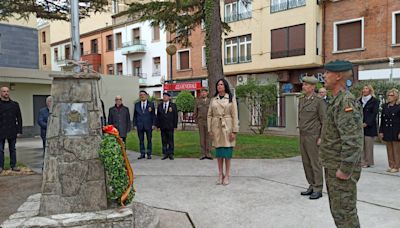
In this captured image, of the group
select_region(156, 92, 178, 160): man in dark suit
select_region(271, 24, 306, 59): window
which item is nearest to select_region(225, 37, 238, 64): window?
select_region(271, 24, 306, 59): window

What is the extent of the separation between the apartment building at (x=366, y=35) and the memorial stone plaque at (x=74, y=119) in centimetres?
1963

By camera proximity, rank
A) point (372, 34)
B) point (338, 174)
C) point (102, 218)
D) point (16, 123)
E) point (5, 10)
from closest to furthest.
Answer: point (338, 174), point (102, 218), point (16, 123), point (5, 10), point (372, 34)

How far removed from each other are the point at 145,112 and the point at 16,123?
3.14 meters

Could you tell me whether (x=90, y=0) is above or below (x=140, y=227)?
above

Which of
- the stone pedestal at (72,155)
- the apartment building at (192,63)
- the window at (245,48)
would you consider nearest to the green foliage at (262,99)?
the window at (245,48)

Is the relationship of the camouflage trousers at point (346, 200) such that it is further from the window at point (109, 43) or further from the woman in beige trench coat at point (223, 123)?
the window at point (109, 43)

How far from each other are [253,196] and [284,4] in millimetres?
21383

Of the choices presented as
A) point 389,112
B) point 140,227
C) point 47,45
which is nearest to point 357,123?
point 140,227

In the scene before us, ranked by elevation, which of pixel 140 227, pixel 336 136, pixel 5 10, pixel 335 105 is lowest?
pixel 140 227

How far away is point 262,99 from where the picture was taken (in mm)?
16609

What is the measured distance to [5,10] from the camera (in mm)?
11867

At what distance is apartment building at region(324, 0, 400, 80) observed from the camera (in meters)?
20.2

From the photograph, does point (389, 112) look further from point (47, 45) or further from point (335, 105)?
point (47, 45)

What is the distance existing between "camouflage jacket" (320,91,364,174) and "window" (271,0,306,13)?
21.9 metres
